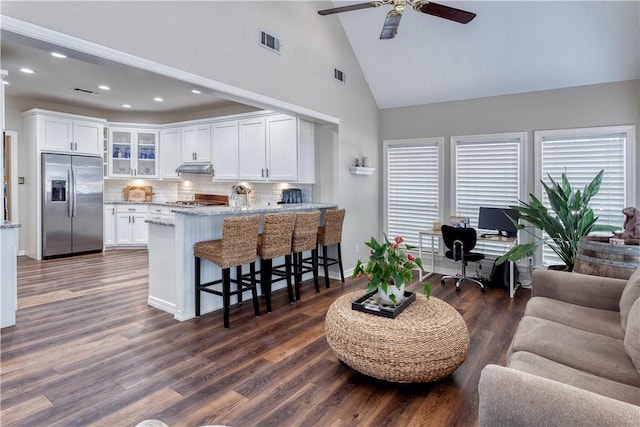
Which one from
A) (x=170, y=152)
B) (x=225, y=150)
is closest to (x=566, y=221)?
(x=225, y=150)

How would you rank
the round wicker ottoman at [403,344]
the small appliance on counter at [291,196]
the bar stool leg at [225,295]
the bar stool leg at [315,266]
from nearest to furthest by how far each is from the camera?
the round wicker ottoman at [403,344] → the bar stool leg at [225,295] → the bar stool leg at [315,266] → the small appliance on counter at [291,196]

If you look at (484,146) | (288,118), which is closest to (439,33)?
(484,146)

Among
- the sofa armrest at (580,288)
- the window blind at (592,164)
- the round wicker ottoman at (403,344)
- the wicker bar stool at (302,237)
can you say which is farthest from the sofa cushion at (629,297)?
the wicker bar stool at (302,237)

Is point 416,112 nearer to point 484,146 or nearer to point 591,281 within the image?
point 484,146

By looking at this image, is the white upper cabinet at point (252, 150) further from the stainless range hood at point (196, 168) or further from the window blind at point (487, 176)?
the window blind at point (487, 176)

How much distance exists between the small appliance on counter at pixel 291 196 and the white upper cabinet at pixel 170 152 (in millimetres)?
3077

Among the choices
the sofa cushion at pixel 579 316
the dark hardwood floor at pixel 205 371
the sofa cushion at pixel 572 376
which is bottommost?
the dark hardwood floor at pixel 205 371

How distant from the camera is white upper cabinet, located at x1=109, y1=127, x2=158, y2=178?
7.79 metres

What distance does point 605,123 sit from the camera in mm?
4684

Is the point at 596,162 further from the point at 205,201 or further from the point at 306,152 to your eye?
the point at 205,201

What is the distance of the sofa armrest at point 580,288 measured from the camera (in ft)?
8.30

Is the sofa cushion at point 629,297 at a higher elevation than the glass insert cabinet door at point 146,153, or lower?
lower

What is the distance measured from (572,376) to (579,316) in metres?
0.89

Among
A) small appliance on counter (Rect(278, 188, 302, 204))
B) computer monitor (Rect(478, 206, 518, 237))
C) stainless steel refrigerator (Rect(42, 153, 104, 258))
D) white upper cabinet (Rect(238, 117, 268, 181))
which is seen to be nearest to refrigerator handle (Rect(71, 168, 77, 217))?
stainless steel refrigerator (Rect(42, 153, 104, 258))
